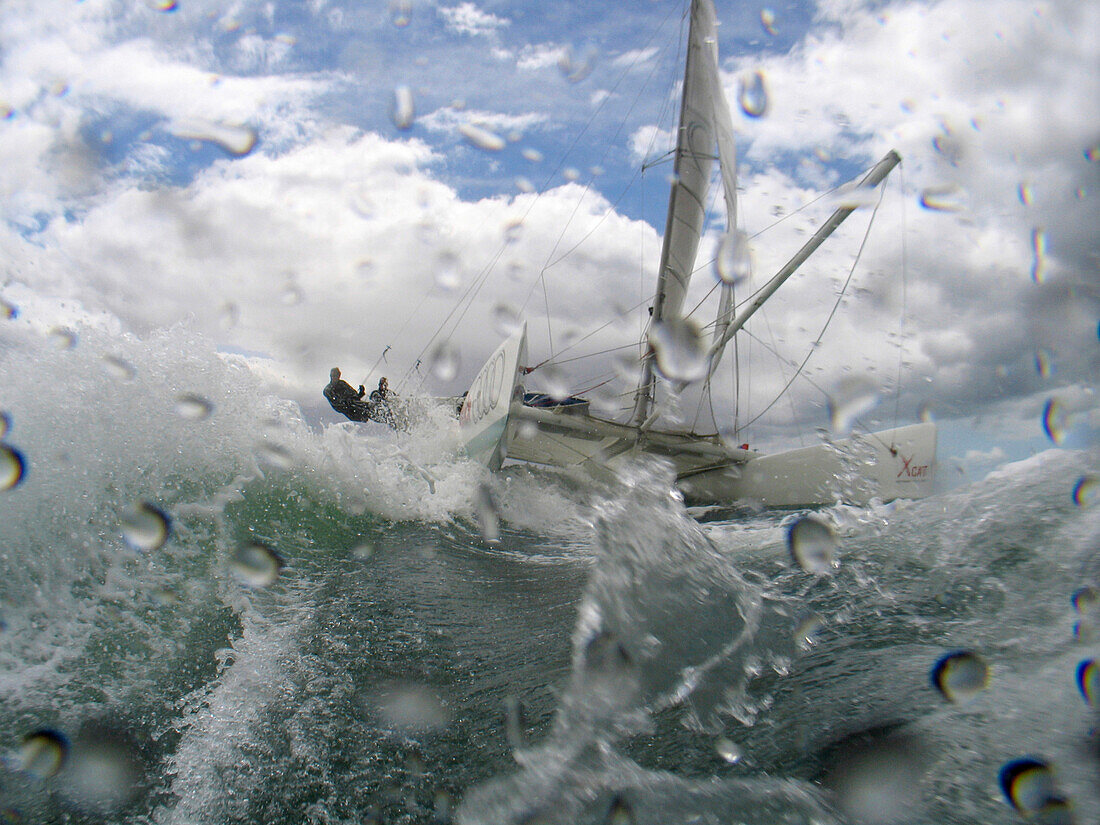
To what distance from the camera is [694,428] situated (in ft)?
34.2

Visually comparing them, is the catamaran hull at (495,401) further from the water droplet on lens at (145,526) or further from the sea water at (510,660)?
the water droplet on lens at (145,526)

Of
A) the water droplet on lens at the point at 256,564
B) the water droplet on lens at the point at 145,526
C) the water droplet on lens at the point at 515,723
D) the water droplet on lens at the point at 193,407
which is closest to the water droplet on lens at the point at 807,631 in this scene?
the water droplet on lens at the point at 515,723

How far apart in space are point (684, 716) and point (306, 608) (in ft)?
6.34

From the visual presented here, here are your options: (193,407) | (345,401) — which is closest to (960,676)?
(193,407)

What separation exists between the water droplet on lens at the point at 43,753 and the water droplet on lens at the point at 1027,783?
2152 millimetres

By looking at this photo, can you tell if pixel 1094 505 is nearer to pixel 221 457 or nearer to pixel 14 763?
pixel 14 763

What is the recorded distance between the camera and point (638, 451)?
32.3 feet

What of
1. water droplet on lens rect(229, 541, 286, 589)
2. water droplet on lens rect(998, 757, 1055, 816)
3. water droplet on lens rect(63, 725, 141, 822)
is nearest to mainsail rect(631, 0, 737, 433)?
water droplet on lens rect(229, 541, 286, 589)

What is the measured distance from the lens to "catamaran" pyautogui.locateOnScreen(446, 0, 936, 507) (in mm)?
9305

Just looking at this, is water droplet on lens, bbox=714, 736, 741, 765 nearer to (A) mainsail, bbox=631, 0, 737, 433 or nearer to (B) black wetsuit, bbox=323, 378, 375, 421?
(A) mainsail, bbox=631, 0, 737, 433

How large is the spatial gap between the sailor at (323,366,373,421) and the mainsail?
5097mm

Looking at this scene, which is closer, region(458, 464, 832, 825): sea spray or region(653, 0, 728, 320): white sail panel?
region(458, 464, 832, 825): sea spray

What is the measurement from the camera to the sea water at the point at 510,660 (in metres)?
1.26

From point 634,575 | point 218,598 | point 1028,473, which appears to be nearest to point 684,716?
point 634,575
